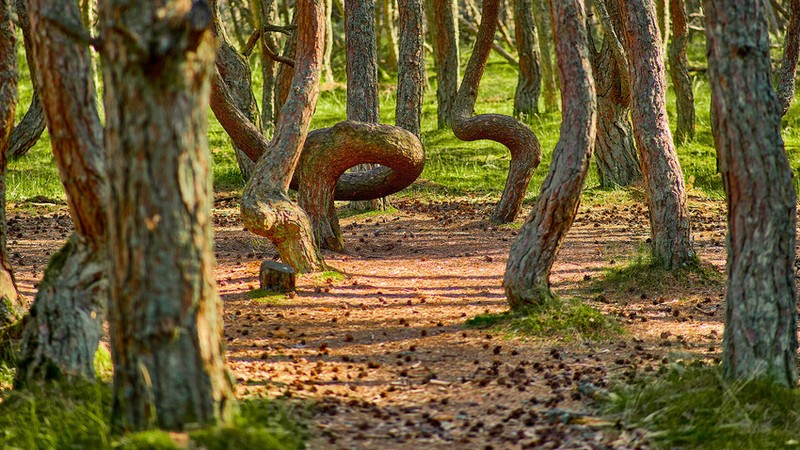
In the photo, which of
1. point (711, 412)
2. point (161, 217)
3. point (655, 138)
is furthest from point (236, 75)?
point (161, 217)

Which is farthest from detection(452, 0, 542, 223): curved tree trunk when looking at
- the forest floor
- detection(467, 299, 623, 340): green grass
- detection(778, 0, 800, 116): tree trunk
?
detection(467, 299, 623, 340): green grass

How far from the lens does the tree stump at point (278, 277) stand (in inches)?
372

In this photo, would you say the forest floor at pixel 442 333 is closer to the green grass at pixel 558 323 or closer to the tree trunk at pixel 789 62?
the green grass at pixel 558 323

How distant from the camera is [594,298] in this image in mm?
9445

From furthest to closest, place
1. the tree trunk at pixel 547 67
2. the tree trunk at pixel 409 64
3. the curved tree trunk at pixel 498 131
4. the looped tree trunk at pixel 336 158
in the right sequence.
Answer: the tree trunk at pixel 547 67
the tree trunk at pixel 409 64
the curved tree trunk at pixel 498 131
the looped tree trunk at pixel 336 158

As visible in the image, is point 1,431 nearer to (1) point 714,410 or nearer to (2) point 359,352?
(2) point 359,352

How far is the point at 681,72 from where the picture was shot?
17141 millimetres

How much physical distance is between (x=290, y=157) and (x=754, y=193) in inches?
206

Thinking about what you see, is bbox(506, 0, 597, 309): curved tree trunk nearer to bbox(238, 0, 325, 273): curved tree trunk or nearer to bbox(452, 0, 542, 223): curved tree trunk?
bbox(238, 0, 325, 273): curved tree trunk

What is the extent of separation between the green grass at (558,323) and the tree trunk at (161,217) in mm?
3827

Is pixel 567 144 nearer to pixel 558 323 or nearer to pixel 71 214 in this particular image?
pixel 558 323

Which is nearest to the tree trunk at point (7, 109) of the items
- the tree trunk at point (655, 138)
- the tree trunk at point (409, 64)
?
the tree trunk at point (655, 138)

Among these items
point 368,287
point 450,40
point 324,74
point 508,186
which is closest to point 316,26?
point 368,287

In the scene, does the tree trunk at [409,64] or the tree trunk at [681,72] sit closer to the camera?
the tree trunk at [409,64]
